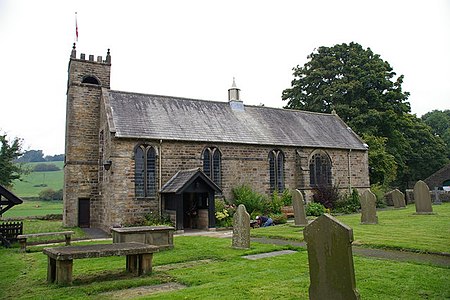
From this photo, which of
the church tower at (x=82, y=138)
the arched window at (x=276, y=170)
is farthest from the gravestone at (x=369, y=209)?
the church tower at (x=82, y=138)

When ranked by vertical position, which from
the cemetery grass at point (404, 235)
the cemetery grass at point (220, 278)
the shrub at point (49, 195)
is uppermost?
the shrub at point (49, 195)

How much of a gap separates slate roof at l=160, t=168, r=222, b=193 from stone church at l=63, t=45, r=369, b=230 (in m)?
0.06

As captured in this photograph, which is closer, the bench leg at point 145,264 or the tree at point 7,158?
the bench leg at point 145,264

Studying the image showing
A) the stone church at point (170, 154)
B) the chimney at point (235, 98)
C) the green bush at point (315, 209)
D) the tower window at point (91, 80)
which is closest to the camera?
the stone church at point (170, 154)

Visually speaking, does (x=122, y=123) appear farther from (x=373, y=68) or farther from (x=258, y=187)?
(x=373, y=68)

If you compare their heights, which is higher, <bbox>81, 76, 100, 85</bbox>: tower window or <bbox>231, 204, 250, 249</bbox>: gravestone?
<bbox>81, 76, 100, 85</bbox>: tower window

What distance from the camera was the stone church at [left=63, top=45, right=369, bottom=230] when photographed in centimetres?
2177

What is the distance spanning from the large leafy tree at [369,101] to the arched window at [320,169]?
7.18m

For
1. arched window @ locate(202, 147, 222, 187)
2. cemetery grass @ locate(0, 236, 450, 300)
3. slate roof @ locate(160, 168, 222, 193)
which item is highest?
arched window @ locate(202, 147, 222, 187)

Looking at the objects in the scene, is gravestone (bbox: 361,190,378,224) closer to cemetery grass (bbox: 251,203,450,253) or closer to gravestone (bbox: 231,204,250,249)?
cemetery grass (bbox: 251,203,450,253)

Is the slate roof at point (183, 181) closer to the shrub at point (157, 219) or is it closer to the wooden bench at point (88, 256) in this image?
the shrub at point (157, 219)

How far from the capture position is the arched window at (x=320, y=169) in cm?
2956

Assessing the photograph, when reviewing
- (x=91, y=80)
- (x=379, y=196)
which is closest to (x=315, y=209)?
(x=379, y=196)

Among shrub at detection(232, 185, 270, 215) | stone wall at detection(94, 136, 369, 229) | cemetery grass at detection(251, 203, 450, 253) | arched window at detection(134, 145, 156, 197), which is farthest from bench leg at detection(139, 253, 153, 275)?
shrub at detection(232, 185, 270, 215)
